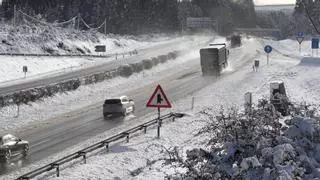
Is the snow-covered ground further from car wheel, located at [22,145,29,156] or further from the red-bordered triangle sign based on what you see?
the red-bordered triangle sign

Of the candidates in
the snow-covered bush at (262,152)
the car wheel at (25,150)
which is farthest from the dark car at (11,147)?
the snow-covered bush at (262,152)

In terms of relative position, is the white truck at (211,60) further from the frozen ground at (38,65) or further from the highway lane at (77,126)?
the frozen ground at (38,65)

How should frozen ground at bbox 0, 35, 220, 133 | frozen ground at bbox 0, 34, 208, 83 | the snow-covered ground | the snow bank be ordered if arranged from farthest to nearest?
1. the snow bank
2. frozen ground at bbox 0, 34, 208, 83
3. frozen ground at bbox 0, 35, 220, 133
4. the snow-covered ground

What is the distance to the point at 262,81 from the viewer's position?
50.5m

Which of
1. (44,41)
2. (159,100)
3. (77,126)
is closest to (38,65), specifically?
(44,41)

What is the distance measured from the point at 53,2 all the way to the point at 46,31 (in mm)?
72566

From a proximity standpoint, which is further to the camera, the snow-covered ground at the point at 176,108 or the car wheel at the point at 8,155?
the car wheel at the point at 8,155

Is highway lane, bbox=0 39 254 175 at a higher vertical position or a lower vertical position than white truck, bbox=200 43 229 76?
lower

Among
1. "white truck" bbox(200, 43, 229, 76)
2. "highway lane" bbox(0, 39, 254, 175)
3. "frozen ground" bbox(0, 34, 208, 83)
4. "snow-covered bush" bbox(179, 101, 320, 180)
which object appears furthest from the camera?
"white truck" bbox(200, 43, 229, 76)

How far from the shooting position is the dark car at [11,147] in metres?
22.1

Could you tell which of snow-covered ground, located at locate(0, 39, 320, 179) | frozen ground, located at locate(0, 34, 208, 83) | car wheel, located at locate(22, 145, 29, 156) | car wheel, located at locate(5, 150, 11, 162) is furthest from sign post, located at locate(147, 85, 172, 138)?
frozen ground, located at locate(0, 34, 208, 83)

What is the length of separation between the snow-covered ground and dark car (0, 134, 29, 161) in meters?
1.48

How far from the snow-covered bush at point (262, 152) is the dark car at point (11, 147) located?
16.1 m

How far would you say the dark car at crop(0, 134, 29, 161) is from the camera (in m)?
22.1
